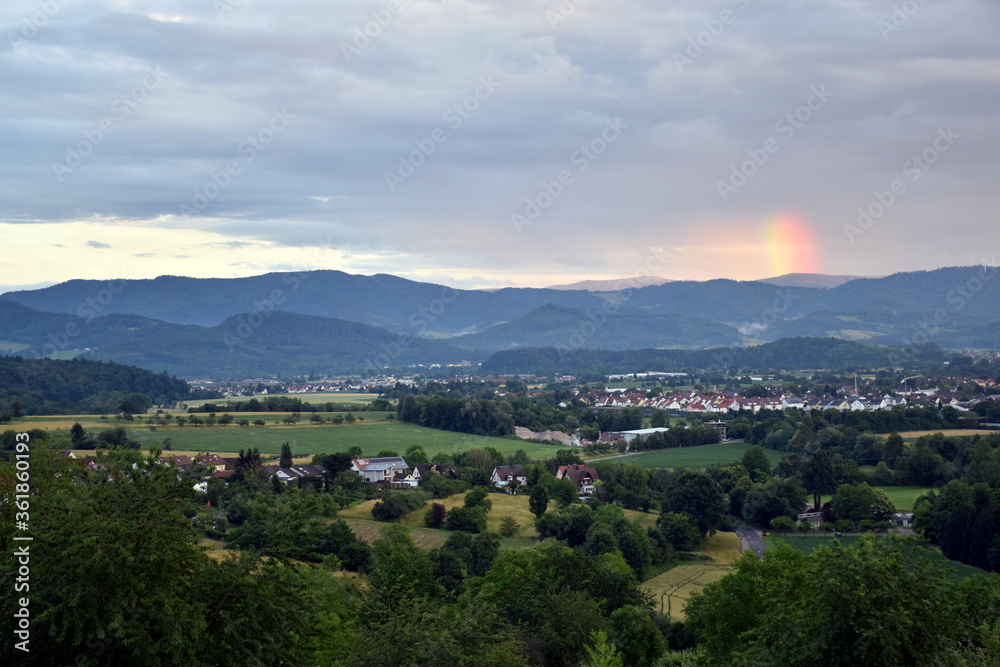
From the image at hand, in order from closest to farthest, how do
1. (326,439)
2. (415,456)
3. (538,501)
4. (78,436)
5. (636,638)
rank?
(636,638) < (538,501) < (78,436) < (415,456) < (326,439)

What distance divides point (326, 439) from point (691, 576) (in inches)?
1390

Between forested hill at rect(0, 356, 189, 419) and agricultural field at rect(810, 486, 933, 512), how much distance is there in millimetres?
65782

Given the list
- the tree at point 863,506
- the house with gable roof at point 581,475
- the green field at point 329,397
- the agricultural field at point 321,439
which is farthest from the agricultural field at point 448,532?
the green field at point 329,397

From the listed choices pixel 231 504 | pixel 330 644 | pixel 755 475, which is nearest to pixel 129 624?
pixel 330 644

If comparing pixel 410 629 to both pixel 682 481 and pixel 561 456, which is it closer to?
pixel 682 481

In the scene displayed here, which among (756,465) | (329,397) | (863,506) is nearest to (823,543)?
(863,506)

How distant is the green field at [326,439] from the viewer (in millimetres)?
55378

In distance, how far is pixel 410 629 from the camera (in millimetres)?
11445

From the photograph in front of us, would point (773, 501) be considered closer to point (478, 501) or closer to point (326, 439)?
point (478, 501)

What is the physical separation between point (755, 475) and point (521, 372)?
139 m

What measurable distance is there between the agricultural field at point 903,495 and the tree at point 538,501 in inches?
626

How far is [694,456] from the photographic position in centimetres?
5769

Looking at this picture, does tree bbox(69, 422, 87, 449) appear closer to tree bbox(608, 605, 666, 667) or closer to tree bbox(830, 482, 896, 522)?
tree bbox(608, 605, 666, 667)

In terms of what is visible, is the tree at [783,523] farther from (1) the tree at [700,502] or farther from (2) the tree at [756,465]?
(2) the tree at [756,465]
